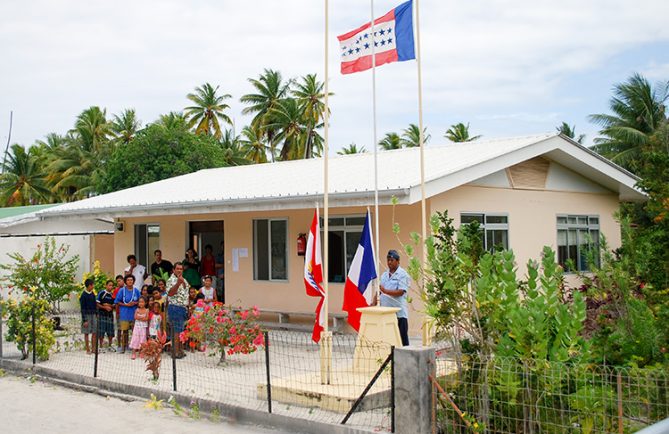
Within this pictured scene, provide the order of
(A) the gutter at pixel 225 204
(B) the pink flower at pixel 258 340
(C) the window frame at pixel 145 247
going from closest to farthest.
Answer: (B) the pink flower at pixel 258 340
(A) the gutter at pixel 225 204
(C) the window frame at pixel 145 247

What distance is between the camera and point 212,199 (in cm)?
1548

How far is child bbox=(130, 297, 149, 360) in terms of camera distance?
1261cm

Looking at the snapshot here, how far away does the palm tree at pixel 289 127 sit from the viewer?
44062 millimetres

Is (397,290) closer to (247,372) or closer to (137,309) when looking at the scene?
(247,372)

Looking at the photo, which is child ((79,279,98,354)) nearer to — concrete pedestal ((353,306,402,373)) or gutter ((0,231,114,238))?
concrete pedestal ((353,306,402,373))

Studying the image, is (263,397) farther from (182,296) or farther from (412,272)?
(182,296)

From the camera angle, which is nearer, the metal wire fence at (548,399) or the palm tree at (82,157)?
the metal wire fence at (548,399)

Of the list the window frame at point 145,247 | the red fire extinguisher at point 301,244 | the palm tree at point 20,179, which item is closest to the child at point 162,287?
the red fire extinguisher at point 301,244

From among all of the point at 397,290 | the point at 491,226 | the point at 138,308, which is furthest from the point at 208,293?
the point at 491,226

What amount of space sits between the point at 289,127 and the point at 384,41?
34390mm

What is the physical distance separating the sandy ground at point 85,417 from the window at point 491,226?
7.73 metres

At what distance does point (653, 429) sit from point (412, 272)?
5129 millimetres

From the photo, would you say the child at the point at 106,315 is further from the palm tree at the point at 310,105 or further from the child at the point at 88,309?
the palm tree at the point at 310,105

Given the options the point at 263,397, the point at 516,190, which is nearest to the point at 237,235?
the point at 516,190
